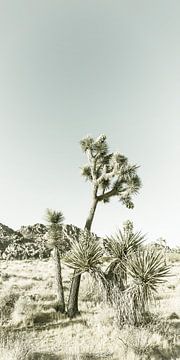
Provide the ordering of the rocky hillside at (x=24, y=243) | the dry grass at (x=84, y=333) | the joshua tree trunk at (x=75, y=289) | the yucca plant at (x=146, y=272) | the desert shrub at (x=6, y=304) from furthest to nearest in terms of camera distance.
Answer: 1. the rocky hillside at (x=24, y=243)
2. the joshua tree trunk at (x=75, y=289)
3. the desert shrub at (x=6, y=304)
4. the yucca plant at (x=146, y=272)
5. the dry grass at (x=84, y=333)

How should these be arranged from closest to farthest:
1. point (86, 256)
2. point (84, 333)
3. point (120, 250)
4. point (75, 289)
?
point (84, 333), point (86, 256), point (120, 250), point (75, 289)

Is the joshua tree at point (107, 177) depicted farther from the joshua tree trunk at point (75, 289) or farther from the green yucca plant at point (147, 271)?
the green yucca plant at point (147, 271)

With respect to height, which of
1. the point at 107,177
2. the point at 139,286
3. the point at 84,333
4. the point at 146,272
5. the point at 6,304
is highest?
the point at 107,177

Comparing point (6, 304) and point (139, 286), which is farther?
point (6, 304)

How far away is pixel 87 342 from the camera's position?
299 inches

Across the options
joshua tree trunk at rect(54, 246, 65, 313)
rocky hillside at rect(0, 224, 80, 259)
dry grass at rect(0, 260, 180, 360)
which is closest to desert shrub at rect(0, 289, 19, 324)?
dry grass at rect(0, 260, 180, 360)

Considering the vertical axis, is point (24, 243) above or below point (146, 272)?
above

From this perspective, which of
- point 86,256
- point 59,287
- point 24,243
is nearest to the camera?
point 86,256

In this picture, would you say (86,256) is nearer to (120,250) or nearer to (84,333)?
(120,250)

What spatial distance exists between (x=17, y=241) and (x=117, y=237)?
4033cm

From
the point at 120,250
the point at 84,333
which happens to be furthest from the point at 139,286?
the point at 84,333

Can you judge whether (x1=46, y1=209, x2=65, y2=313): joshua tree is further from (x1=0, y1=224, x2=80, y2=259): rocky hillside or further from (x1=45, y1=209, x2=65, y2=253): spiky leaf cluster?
(x1=0, y1=224, x2=80, y2=259): rocky hillside

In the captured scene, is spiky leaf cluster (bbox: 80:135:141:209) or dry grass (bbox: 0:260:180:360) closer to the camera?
dry grass (bbox: 0:260:180:360)

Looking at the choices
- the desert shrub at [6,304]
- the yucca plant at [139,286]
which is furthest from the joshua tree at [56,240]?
the yucca plant at [139,286]
